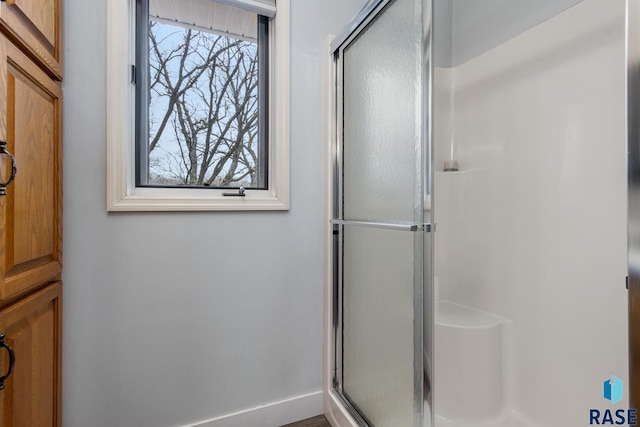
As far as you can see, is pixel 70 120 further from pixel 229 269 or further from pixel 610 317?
pixel 610 317

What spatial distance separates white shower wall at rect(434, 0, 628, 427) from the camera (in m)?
1.19

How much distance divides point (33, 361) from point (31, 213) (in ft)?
1.38

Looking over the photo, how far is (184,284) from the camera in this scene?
133 centimetres

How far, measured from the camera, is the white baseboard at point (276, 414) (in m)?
1.40

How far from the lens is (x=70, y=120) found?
1152mm

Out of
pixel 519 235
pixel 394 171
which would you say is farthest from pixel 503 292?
pixel 394 171

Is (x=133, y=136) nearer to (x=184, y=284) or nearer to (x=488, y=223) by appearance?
(x=184, y=284)

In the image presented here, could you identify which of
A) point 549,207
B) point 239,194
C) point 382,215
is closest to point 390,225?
point 382,215

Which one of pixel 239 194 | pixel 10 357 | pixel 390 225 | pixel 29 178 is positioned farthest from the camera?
pixel 239 194

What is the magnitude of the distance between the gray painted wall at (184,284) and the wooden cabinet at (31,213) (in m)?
0.08

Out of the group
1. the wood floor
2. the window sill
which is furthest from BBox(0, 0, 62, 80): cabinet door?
the wood floor

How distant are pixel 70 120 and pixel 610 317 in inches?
81.2

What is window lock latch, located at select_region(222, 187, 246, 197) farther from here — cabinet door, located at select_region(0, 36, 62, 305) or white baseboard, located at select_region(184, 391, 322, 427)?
white baseboard, located at select_region(184, 391, 322, 427)

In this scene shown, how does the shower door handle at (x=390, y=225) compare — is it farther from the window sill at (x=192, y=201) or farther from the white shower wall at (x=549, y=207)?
the white shower wall at (x=549, y=207)
